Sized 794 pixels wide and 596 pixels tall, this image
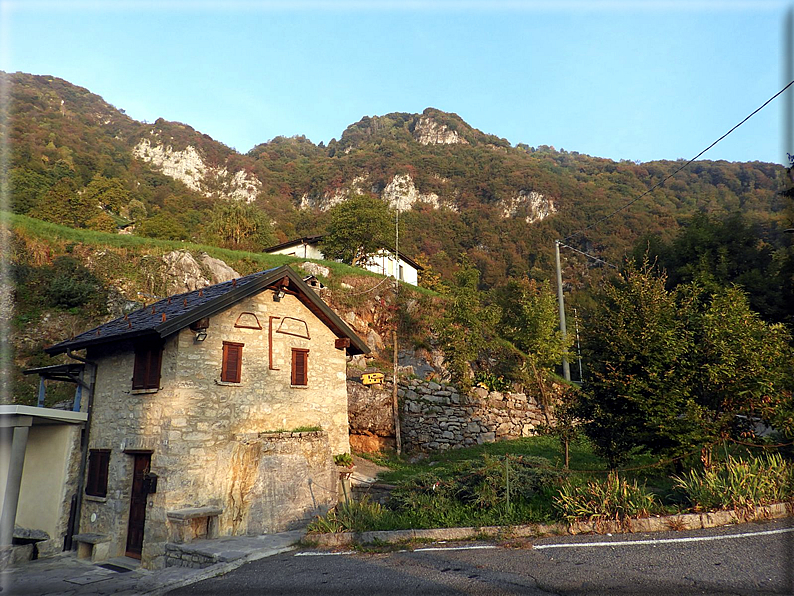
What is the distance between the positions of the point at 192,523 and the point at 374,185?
3732 inches

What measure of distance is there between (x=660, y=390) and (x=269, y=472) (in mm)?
10433

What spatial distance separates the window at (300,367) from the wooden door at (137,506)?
4.77m

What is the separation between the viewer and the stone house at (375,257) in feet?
139

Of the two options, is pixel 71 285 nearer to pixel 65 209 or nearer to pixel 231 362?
pixel 231 362

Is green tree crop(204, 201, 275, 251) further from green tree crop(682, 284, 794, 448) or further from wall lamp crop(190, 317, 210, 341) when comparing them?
green tree crop(682, 284, 794, 448)

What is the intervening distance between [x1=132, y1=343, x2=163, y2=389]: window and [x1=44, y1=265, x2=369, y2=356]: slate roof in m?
0.58

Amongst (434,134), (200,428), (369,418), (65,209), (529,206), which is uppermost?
(434,134)

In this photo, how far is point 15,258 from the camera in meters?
25.3

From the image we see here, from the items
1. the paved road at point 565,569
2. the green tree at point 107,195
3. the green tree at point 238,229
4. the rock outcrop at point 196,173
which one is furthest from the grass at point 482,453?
the rock outcrop at point 196,173

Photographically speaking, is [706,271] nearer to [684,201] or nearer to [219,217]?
[219,217]

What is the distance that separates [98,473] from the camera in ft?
47.1

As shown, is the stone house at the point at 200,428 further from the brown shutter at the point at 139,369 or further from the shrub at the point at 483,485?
the shrub at the point at 483,485

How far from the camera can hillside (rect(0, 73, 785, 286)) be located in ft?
187

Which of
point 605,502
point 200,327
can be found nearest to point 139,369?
point 200,327
